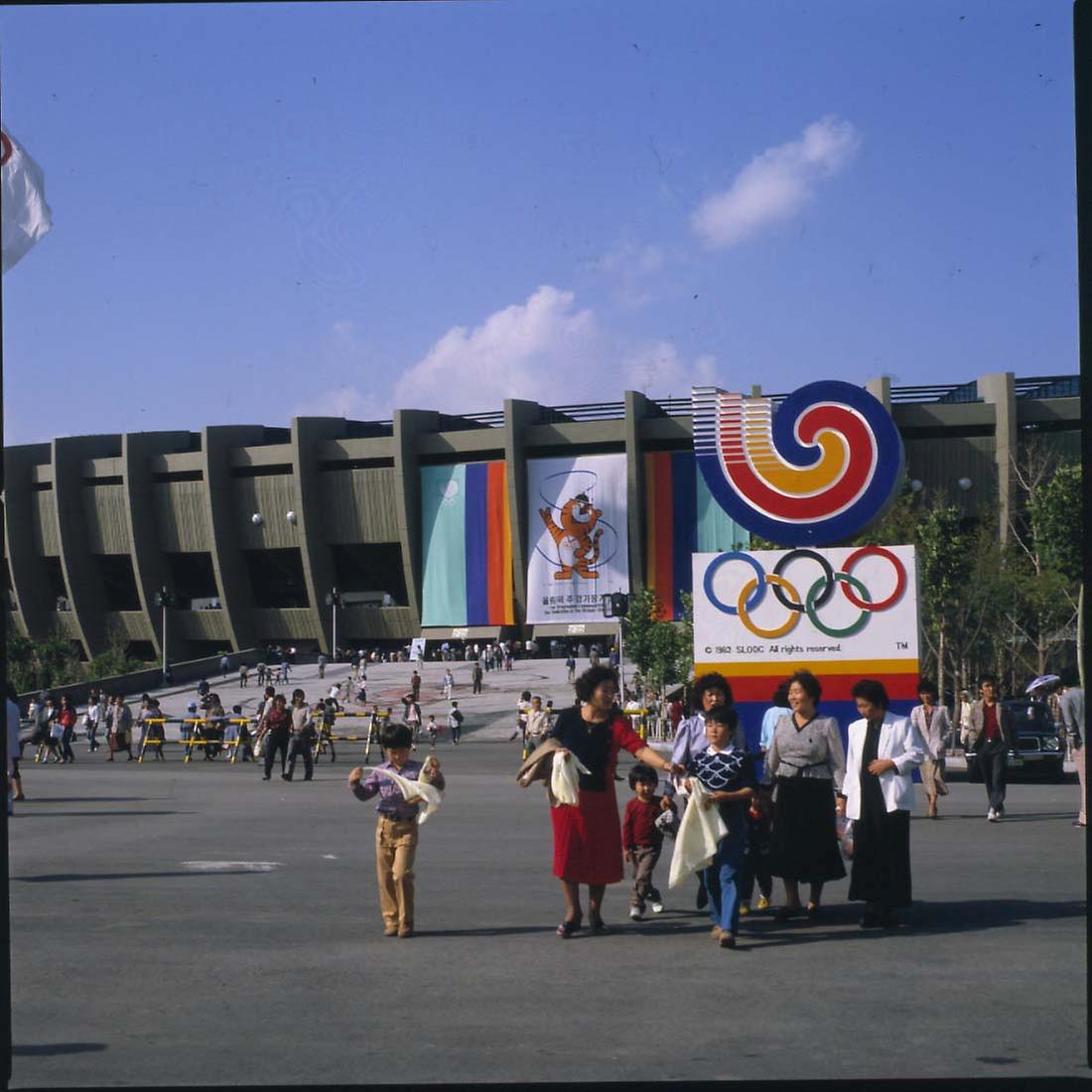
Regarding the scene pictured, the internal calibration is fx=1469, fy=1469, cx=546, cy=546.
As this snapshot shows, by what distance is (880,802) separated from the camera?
9.62 m

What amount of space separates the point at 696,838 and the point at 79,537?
7998 centimetres

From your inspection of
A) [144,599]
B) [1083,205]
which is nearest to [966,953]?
[1083,205]

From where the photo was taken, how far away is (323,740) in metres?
31.8

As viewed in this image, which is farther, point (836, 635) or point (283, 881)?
point (836, 635)

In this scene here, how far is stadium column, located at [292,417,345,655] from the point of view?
7925 cm

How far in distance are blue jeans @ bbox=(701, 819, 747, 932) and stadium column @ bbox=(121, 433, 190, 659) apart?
74.7 m

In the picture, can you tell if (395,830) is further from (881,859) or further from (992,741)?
(992,741)

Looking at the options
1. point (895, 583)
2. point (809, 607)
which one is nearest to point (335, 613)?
point (809, 607)

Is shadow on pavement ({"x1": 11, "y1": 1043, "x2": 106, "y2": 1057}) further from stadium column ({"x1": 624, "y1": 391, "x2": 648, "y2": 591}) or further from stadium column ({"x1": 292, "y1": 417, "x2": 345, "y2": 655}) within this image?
stadium column ({"x1": 292, "y1": 417, "x2": 345, "y2": 655})

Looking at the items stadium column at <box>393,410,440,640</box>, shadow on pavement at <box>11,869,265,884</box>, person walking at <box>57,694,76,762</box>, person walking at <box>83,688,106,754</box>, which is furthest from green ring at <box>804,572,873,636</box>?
stadium column at <box>393,410,440,640</box>

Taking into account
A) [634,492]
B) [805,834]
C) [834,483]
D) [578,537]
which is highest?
[634,492]

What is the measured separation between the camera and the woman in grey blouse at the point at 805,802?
31.4 feet

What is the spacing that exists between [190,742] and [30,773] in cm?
506

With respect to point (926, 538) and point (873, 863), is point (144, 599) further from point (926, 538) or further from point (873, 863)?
point (873, 863)
